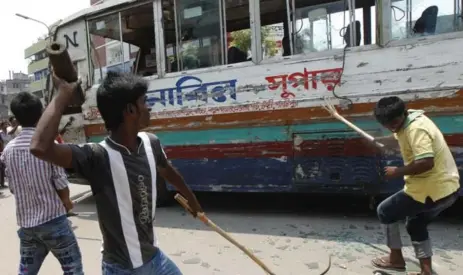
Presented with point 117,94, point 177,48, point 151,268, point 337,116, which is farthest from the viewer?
point 177,48

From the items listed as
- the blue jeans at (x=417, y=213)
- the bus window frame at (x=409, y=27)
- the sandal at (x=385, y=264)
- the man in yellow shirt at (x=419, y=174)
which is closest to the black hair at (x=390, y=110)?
the man in yellow shirt at (x=419, y=174)

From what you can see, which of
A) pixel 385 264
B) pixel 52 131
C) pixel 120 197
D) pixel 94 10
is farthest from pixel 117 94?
pixel 94 10

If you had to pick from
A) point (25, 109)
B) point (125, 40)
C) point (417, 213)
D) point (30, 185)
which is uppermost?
point (125, 40)

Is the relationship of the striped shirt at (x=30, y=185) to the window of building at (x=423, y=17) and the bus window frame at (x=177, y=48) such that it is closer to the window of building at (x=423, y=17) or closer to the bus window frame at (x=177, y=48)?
the bus window frame at (x=177, y=48)

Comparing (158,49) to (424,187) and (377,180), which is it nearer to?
(377,180)

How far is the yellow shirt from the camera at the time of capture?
2971 millimetres

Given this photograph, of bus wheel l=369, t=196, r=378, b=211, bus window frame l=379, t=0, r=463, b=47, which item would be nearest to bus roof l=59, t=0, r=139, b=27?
bus window frame l=379, t=0, r=463, b=47

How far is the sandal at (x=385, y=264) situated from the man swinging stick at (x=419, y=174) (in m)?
0.16

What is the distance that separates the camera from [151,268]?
1.80m

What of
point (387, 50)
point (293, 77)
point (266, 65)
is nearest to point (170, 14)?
point (266, 65)

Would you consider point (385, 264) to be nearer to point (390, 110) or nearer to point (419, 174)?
point (419, 174)

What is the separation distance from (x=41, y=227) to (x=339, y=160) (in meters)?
3.07

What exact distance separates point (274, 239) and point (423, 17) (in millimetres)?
2679

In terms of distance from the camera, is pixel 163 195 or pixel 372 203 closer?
pixel 372 203
